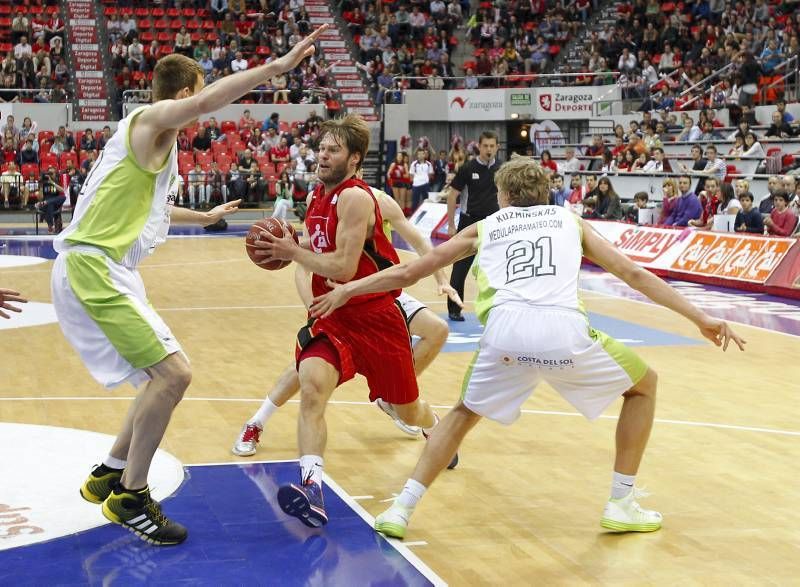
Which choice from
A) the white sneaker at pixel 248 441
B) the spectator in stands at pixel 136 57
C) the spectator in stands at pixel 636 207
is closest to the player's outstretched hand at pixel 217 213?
the white sneaker at pixel 248 441

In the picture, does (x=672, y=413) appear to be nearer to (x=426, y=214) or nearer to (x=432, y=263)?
(x=432, y=263)

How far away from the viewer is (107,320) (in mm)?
4699

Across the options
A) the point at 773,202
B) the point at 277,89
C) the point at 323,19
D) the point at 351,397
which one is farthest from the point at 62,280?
the point at 323,19

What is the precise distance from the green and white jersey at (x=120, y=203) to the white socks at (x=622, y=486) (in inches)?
87.7

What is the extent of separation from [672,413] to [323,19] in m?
27.5

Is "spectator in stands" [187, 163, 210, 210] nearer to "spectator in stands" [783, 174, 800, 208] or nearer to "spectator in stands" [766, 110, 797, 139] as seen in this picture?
"spectator in stands" [766, 110, 797, 139]

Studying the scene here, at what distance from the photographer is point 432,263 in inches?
189

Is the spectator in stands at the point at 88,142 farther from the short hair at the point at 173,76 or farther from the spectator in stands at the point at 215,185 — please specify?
the short hair at the point at 173,76

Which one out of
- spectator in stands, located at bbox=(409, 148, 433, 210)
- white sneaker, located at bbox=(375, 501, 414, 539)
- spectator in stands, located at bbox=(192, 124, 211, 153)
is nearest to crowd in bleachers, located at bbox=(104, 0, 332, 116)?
spectator in stands, located at bbox=(192, 124, 211, 153)

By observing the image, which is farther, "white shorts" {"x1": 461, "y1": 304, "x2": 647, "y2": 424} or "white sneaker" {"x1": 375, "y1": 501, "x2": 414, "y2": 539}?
"white sneaker" {"x1": 375, "y1": 501, "x2": 414, "y2": 539}

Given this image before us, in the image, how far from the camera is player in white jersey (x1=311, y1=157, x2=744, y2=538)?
15.4ft

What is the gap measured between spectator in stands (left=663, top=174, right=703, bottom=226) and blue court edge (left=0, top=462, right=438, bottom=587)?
11838mm

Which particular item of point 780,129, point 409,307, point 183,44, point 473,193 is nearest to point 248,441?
point 409,307

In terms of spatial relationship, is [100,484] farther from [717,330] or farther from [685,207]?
[685,207]
